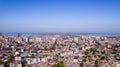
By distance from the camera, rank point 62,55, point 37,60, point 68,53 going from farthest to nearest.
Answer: point 68,53 → point 62,55 → point 37,60

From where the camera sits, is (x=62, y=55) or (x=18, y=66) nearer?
(x=18, y=66)

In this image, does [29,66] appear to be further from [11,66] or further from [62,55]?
[62,55]

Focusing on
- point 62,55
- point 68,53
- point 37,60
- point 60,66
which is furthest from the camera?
point 68,53

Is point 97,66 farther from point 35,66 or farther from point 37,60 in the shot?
point 37,60

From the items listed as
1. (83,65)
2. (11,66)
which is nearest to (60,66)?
(83,65)

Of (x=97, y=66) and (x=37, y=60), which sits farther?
(x=37, y=60)

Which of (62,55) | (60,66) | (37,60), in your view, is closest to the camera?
(60,66)

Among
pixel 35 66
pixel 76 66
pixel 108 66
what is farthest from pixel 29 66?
pixel 108 66

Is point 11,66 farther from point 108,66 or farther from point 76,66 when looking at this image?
point 108,66

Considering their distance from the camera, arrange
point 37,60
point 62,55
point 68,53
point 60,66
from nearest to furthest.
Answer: point 60,66 → point 37,60 → point 62,55 → point 68,53
